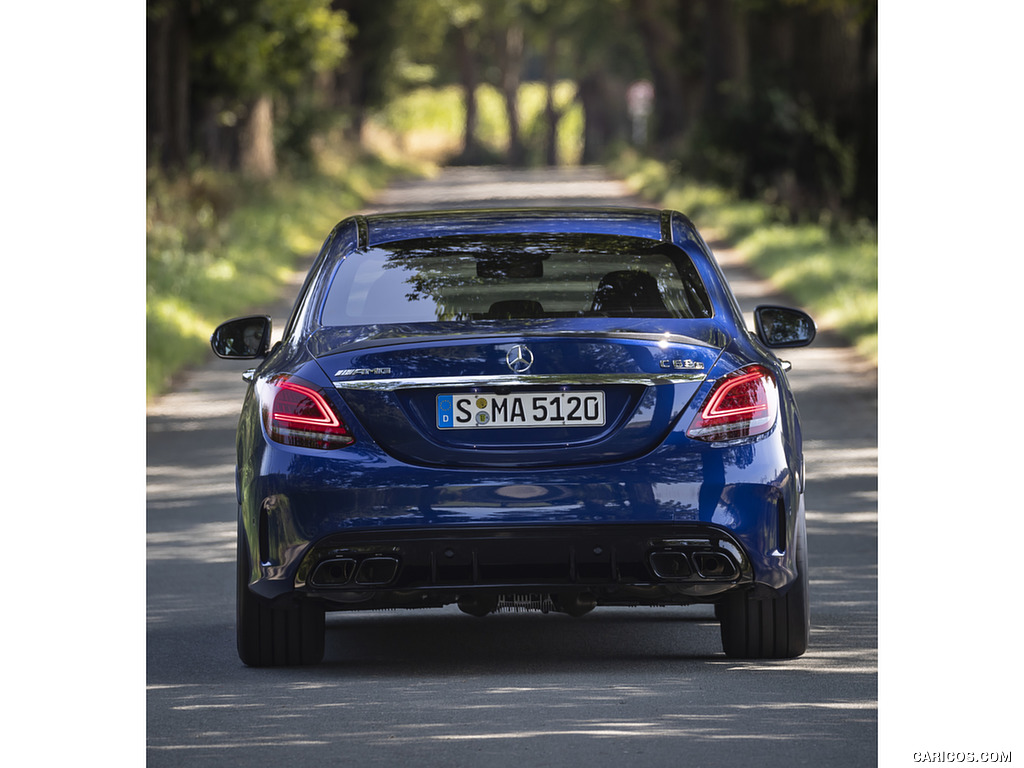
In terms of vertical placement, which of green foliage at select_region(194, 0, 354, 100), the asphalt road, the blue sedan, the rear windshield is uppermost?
green foliage at select_region(194, 0, 354, 100)

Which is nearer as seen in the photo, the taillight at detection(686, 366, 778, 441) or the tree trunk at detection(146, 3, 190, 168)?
the taillight at detection(686, 366, 778, 441)

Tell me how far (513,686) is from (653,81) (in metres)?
59.8

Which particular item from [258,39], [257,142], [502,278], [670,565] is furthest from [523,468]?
[257,142]

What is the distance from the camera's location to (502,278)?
676 cm

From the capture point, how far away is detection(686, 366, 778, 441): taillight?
6.00 meters

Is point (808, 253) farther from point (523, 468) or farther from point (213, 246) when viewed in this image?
point (523, 468)

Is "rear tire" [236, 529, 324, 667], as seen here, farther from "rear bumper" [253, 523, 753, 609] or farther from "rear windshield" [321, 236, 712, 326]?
"rear windshield" [321, 236, 712, 326]

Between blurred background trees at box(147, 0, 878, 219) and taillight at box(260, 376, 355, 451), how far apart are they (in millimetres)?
18005

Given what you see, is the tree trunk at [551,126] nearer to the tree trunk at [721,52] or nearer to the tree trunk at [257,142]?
the tree trunk at [721,52]

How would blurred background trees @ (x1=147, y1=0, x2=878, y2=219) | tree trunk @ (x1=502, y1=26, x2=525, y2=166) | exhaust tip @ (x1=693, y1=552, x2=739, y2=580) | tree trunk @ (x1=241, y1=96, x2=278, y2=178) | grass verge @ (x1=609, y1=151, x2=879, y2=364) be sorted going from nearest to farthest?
exhaust tip @ (x1=693, y1=552, x2=739, y2=580), grass verge @ (x1=609, y1=151, x2=879, y2=364), blurred background trees @ (x1=147, y1=0, x2=878, y2=219), tree trunk @ (x1=241, y1=96, x2=278, y2=178), tree trunk @ (x1=502, y1=26, x2=525, y2=166)

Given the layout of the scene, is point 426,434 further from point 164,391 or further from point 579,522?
point 164,391

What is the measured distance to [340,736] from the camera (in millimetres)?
Answer: 5363

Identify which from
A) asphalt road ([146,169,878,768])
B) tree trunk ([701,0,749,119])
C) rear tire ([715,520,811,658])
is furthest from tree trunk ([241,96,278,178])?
rear tire ([715,520,811,658])

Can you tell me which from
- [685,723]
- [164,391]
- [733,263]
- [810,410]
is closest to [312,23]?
[733,263]
